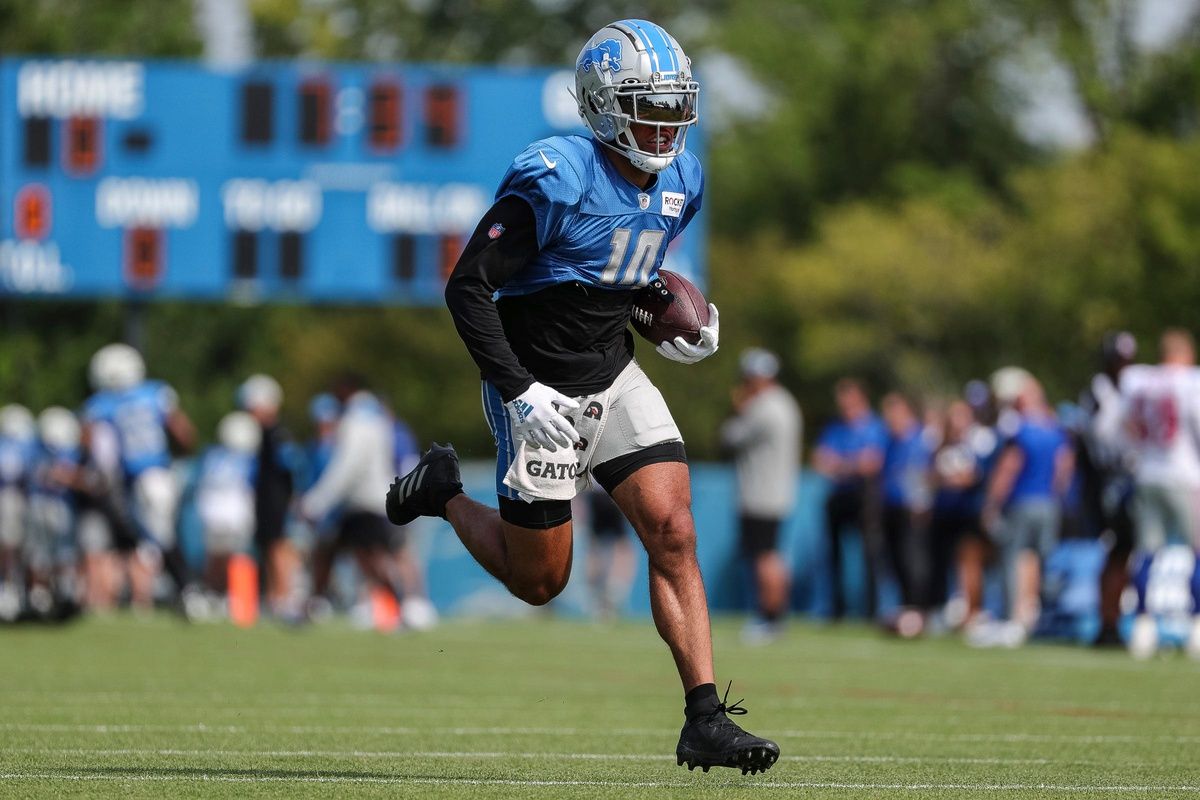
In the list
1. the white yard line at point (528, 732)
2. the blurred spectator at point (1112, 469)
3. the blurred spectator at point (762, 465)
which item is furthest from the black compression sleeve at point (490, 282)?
the blurred spectator at point (762, 465)

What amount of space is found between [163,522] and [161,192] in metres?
5.61

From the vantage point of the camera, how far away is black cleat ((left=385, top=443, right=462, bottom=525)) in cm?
714

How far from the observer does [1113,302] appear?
26.7m

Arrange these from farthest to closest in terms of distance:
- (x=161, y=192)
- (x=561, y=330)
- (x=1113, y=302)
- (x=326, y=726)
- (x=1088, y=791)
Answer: (x=1113, y=302), (x=161, y=192), (x=326, y=726), (x=561, y=330), (x=1088, y=791)

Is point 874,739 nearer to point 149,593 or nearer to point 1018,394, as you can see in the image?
point 1018,394

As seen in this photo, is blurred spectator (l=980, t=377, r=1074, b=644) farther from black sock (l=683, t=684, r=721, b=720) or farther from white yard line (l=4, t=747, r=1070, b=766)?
black sock (l=683, t=684, r=721, b=720)

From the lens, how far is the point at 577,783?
246 inches

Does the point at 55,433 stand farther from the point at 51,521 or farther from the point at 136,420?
the point at 136,420

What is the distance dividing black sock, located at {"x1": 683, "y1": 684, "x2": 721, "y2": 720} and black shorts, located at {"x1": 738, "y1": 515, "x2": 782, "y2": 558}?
989 centimetres

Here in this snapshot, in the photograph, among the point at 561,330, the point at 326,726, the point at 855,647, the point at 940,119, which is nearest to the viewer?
the point at 561,330

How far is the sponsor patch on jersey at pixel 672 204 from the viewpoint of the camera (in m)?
6.66

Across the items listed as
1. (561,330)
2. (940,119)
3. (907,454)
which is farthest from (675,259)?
(940,119)

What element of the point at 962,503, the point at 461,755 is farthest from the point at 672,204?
the point at 962,503

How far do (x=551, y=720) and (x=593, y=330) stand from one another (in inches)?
96.6
